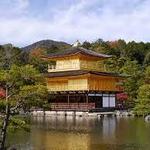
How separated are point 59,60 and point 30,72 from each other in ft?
118

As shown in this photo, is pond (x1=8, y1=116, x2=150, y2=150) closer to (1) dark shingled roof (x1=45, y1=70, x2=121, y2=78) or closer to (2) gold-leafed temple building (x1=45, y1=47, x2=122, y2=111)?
(2) gold-leafed temple building (x1=45, y1=47, x2=122, y2=111)

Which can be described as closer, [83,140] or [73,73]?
[83,140]

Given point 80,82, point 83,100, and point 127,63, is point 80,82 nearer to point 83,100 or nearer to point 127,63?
point 83,100

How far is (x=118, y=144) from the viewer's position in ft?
66.1

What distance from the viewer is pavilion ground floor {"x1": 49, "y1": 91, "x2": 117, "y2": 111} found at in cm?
4600

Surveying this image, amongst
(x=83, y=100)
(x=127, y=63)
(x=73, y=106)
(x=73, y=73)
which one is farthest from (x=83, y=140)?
(x=127, y=63)

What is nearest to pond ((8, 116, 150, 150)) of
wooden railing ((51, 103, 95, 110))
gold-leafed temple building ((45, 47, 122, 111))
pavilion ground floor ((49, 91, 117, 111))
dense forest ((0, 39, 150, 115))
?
dense forest ((0, 39, 150, 115))

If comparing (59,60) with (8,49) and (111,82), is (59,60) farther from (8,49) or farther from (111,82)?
(8,49)

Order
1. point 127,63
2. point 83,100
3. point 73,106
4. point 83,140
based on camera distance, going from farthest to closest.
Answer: point 127,63, point 83,100, point 73,106, point 83,140

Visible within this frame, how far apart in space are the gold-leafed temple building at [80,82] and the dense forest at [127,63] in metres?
2.10

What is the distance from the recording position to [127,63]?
194 feet

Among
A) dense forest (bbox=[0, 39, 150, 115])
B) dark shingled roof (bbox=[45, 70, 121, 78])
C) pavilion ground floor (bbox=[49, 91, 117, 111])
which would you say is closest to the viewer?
dense forest (bbox=[0, 39, 150, 115])

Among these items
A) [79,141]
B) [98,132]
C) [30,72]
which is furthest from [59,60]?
[30,72]

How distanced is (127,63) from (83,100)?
1289 cm
